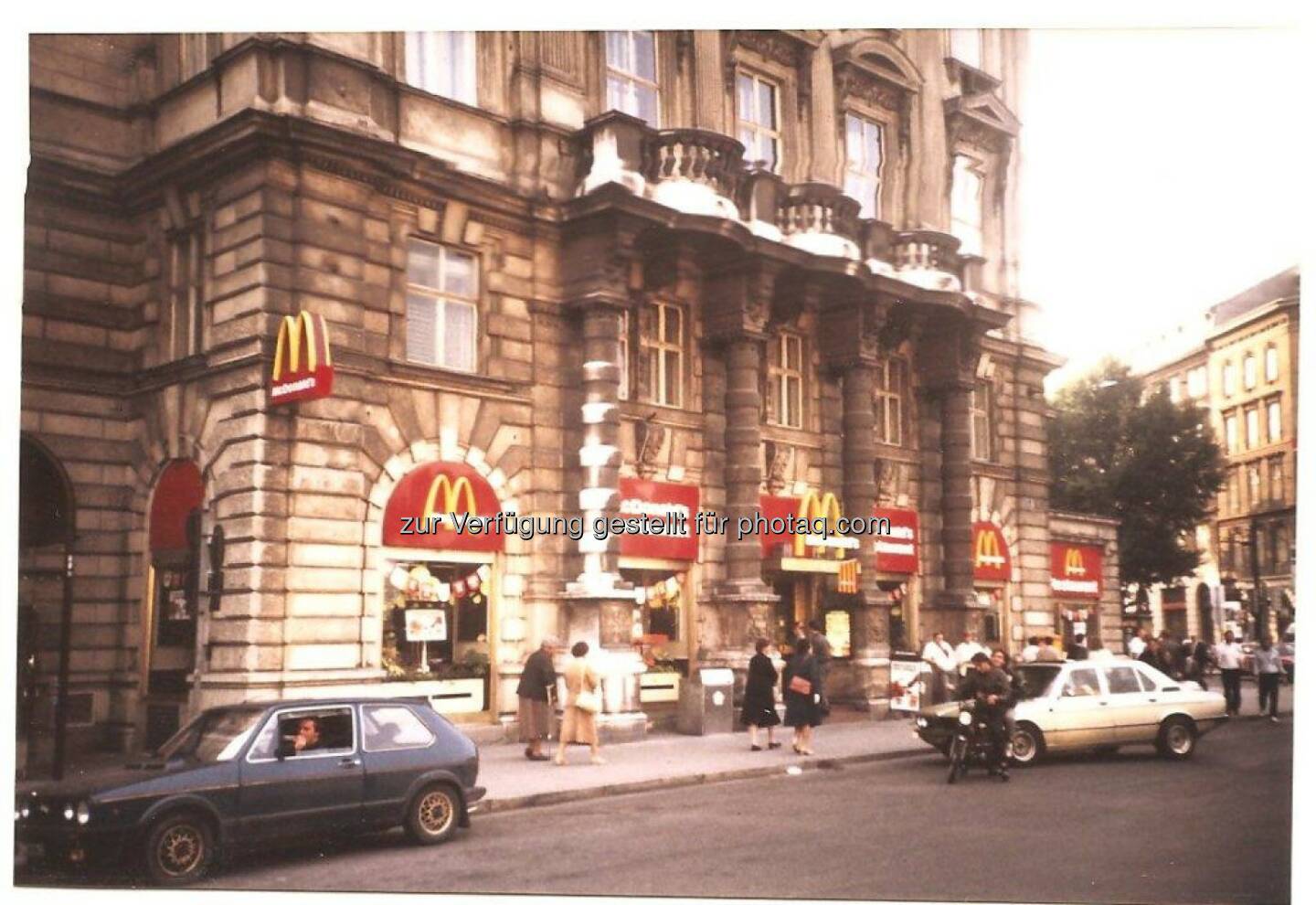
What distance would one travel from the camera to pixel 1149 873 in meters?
11.4

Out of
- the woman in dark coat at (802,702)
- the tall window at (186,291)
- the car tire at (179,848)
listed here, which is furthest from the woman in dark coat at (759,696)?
→ the car tire at (179,848)

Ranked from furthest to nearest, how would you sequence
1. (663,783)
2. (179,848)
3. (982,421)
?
(982,421) < (663,783) < (179,848)

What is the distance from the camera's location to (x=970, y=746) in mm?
15297

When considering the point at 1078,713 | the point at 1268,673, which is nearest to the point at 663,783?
the point at 1078,713

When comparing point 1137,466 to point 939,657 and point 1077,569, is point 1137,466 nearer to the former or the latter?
point 1077,569

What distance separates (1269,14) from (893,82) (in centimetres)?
704

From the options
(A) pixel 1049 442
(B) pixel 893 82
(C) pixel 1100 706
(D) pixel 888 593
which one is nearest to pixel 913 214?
(B) pixel 893 82

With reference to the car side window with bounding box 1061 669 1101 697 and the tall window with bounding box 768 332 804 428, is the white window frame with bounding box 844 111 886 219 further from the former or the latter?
the car side window with bounding box 1061 669 1101 697

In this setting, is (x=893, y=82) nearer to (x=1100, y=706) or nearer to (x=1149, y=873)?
(x=1100, y=706)

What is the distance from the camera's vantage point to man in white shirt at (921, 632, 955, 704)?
20.8 m

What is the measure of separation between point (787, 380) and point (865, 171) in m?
3.77

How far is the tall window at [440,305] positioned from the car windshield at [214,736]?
6.18 metres

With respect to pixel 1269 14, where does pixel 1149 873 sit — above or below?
below

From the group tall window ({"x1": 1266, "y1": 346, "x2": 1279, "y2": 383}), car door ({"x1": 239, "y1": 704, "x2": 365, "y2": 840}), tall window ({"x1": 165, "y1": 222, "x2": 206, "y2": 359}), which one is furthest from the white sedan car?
tall window ({"x1": 165, "y1": 222, "x2": 206, "y2": 359})
